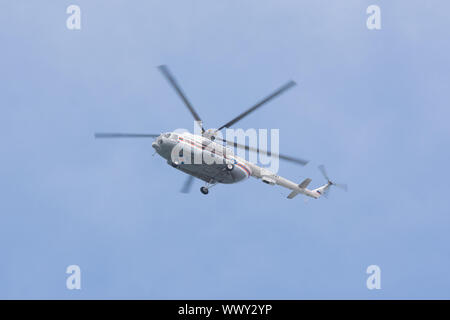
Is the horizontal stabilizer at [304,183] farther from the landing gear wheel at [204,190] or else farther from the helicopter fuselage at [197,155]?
the landing gear wheel at [204,190]

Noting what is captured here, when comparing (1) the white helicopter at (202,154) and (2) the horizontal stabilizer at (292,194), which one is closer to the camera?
(1) the white helicopter at (202,154)

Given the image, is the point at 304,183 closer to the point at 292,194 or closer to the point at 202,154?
the point at 292,194

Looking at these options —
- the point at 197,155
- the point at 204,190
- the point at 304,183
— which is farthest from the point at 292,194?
the point at 197,155

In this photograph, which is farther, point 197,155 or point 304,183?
point 304,183

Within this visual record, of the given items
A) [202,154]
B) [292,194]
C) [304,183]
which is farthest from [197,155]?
[304,183]

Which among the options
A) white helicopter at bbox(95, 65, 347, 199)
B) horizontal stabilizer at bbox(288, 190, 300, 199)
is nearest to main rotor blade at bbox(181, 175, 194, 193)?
white helicopter at bbox(95, 65, 347, 199)

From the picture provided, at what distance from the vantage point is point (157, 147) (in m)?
63.8

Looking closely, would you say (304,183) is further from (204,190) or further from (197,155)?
(197,155)

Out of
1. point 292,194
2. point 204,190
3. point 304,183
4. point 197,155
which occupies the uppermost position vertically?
point 197,155

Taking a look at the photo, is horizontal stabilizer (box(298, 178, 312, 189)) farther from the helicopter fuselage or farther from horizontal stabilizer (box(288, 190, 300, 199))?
the helicopter fuselage

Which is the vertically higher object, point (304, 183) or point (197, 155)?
point (197, 155)

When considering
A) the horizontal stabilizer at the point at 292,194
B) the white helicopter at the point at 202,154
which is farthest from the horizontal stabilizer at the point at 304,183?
the white helicopter at the point at 202,154

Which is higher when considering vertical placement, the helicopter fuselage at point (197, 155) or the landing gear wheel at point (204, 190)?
the helicopter fuselage at point (197, 155)

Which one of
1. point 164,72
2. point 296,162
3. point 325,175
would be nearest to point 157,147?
point 164,72
